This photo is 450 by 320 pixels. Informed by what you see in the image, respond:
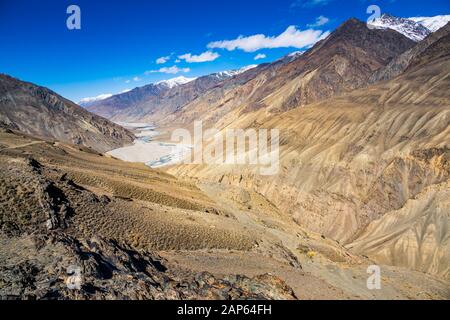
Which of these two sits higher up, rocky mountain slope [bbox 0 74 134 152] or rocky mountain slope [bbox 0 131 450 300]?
rocky mountain slope [bbox 0 74 134 152]

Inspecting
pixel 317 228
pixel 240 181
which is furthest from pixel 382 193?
pixel 240 181

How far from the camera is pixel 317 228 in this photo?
70.9m

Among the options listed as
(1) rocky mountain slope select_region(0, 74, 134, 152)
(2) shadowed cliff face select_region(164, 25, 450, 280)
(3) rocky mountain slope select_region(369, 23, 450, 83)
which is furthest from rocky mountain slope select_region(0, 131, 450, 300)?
(1) rocky mountain slope select_region(0, 74, 134, 152)

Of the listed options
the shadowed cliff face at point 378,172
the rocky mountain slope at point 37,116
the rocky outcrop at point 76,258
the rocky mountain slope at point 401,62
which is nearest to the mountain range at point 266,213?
the rocky outcrop at point 76,258

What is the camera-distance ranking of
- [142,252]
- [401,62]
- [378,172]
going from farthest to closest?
[401,62] < [378,172] < [142,252]

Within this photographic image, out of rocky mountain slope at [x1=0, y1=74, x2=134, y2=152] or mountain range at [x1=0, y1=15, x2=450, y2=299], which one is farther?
rocky mountain slope at [x1=0, y1=74, x2=134, y2=152]

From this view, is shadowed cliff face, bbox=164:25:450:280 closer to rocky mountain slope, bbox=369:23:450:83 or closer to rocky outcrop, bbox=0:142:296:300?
rocky mountain slope, bbox=369:23:450:83

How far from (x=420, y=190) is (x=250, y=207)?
119 feet

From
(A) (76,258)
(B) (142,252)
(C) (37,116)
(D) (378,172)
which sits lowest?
(B) (142,252)

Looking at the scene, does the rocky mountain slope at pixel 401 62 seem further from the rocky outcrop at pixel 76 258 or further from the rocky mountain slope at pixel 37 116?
the rocky outcrop at pixel 76 258

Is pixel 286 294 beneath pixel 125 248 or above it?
beneath

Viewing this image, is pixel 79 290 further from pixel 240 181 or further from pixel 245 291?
pixel 240 181

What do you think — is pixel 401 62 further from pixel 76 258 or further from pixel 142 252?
pixel 76 258

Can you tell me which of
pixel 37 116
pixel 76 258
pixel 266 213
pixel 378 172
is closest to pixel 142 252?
pixel 76 258
